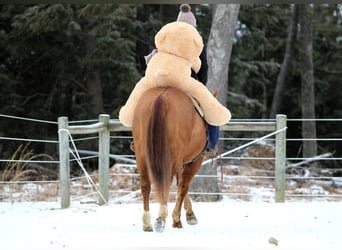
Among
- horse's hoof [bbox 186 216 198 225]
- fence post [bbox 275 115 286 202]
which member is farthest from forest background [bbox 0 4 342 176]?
horse's hoof [bbox 186 216 198 225]

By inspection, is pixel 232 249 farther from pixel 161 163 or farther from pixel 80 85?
pixel 80 85

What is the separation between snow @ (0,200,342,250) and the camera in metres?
3.59

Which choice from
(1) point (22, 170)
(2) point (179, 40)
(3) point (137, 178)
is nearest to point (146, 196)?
(2) point (179, 40)

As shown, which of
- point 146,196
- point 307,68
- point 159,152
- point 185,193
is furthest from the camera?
point 307,68

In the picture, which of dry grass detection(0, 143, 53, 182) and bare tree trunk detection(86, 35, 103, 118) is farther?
bare tree trunk detection(86, 35, 103, 118)

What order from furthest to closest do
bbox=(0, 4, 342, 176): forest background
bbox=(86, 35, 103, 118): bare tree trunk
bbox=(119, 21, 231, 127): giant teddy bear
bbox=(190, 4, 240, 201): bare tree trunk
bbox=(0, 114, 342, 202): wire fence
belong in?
1. bbox=(86, 35, 103, 118): bare tree trunk
2. bbox=(0, 4, 342, 176): forest background
3. bbox=(190, 4, 240, 201): bare tree trunk
4. bbox=(0, 114, 342, 202): wire fence
5. bbox=(119, 21, 231, 127): giant teddy bear

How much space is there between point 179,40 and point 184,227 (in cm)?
139

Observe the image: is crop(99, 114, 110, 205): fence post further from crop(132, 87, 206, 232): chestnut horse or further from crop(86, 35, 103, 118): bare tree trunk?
crop(86, 35, 103, 118): bare tree trunk

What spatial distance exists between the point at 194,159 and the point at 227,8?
3471 millimetres

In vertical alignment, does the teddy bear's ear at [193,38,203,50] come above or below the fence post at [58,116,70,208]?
above

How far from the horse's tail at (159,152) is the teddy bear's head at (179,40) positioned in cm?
44

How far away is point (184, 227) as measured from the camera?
4.20 m

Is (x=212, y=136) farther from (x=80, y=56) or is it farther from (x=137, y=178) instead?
(x=80, y=56)

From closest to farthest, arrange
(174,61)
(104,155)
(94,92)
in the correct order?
(174,61) < (104,155) < (94,92)
